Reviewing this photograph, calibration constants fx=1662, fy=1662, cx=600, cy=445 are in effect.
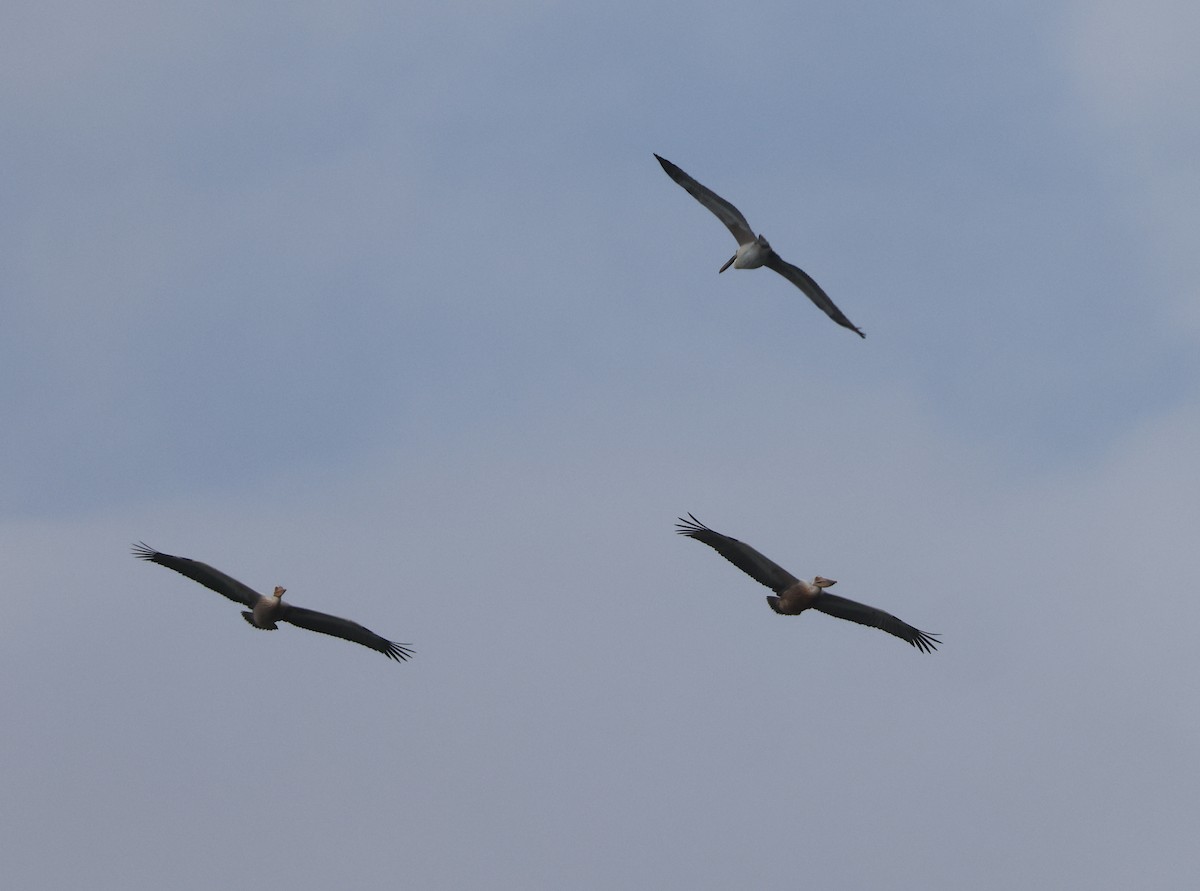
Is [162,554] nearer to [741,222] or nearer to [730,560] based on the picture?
[730,560]

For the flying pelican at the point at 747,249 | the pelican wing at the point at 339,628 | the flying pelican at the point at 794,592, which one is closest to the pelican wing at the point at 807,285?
the flying pelican at the point at 747,249

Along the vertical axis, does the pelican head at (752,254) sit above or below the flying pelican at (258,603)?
above

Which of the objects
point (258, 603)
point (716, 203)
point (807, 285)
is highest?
point (716, 203)

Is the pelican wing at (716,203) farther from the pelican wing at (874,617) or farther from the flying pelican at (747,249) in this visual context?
the pelican wing at (874,617)

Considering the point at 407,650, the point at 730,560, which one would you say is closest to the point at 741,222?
the point at 730,560

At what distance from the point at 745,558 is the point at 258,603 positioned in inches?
377

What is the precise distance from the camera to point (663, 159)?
112 feet

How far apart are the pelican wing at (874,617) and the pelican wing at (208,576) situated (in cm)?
1092

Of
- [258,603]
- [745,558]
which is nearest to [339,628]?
[258,603]

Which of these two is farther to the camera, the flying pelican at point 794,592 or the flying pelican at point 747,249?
the flying pelican at point 747,249

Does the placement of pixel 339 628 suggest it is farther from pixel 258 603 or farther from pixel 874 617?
pixel 874 617

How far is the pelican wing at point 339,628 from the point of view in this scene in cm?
3225

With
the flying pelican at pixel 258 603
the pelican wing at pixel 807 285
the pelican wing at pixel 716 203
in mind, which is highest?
the pelican wing at pixel 716 203

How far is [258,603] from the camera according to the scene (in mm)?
32125
